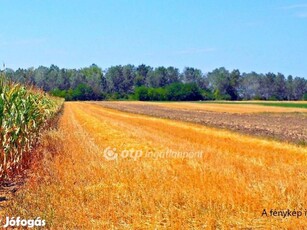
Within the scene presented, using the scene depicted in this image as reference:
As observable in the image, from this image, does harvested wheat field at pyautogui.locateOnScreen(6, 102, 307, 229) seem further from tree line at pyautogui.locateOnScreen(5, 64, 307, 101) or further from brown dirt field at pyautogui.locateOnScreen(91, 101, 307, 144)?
tree line at pyautogui.locateOnScreen(5, 64, 307, 101)

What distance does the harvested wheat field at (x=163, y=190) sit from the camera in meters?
7.24

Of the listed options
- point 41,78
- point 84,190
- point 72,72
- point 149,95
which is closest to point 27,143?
point 84,190

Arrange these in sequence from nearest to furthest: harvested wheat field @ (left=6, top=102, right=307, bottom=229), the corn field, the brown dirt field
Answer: harvested wheat field @ (left=6, top=102, right=307, bottom=229), the corn field, the brown dirt field

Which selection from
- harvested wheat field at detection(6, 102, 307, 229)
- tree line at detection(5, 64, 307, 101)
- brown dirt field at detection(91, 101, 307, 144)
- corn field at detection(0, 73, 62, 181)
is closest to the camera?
harvested wheat field at detection(6, 102, 307, 229)

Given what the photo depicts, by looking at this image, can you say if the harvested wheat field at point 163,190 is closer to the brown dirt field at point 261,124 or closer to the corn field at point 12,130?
the corn field at point 12,130

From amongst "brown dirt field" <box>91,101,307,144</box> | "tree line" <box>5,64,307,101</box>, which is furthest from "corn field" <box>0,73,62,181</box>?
"tree line" <box>5,64,307,101</box>

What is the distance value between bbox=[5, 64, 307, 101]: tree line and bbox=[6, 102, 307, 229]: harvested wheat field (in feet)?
413

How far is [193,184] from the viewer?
31.6 feet

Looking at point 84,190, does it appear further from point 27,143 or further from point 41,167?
point 27,143

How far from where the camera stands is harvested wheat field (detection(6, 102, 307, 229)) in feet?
23.7

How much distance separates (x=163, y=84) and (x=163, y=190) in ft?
567

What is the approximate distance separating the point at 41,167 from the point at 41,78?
147 m

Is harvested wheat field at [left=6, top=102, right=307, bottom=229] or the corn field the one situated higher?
the corn field

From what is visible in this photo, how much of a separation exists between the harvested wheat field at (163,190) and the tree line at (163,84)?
126 metres
